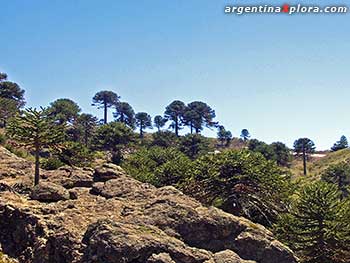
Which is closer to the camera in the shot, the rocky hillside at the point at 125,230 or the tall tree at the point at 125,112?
the rocky hillside at the point at 125,230

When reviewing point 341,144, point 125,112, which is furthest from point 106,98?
point 341,144

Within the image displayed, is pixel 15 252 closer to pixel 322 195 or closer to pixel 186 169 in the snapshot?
pixel 322 195

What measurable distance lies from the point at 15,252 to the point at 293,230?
757 inches

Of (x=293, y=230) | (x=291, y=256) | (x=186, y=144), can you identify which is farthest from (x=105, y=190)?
(x=186, y=144)

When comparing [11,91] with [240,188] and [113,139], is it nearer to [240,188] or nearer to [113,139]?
[113,139]


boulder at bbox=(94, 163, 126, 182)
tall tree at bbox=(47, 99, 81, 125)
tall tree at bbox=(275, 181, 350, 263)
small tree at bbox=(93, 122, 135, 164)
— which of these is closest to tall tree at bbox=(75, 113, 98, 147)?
tall tree at bbox=(47, 99, 81, 125)

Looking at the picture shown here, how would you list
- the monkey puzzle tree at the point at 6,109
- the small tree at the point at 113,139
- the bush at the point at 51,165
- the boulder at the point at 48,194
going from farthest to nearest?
the monkey puzzle tree at the point at 6,109 → the small tree at the point at 113,139 → the bush at the point at 51,165 → the boulder at the point at 48,194

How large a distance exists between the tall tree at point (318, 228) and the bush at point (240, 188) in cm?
604

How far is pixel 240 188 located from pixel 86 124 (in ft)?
234

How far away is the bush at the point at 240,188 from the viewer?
123ft

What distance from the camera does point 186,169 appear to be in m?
44.6

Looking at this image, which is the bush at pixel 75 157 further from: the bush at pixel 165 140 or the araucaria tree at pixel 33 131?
the bush at pixel 165 140

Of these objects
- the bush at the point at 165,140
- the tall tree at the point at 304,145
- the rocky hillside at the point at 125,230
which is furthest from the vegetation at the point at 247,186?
the tall tree at the point at 304,145

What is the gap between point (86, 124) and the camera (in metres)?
102
